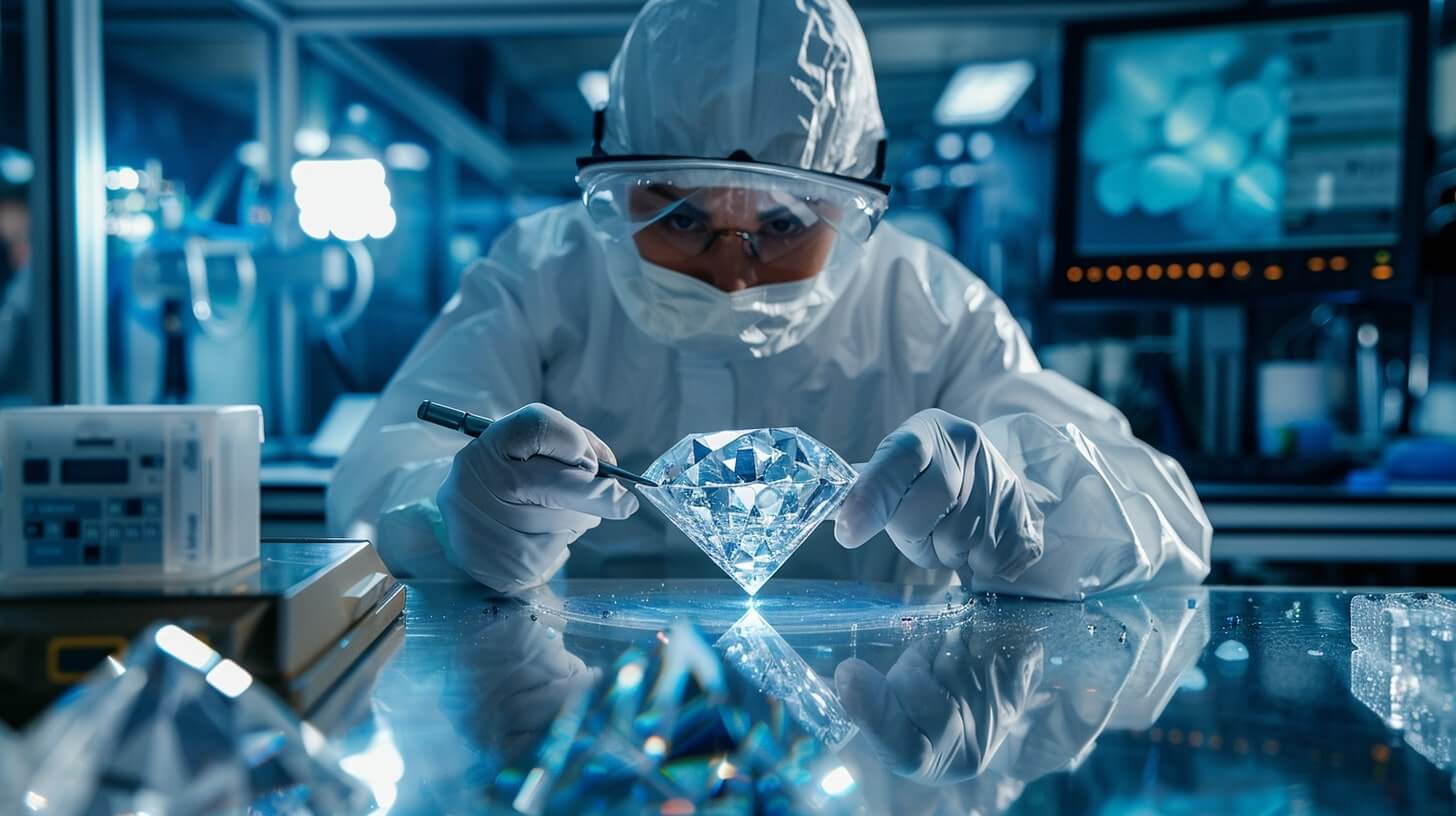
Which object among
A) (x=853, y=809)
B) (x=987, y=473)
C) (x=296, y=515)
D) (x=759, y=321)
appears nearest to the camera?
(x=853, y=809)

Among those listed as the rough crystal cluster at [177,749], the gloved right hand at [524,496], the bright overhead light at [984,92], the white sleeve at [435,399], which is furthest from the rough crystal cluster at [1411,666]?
the bright overhead light at [984,92]

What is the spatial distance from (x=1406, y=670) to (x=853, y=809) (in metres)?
0.56

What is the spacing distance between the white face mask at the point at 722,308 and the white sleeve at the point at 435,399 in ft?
0.74

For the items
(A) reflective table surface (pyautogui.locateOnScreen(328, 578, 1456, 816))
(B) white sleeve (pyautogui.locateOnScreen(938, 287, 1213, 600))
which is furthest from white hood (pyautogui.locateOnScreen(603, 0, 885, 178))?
(A) reflective table surface (pyautogui.locateOnScreen(328, 578, 1456, 816))

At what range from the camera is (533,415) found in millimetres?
1143

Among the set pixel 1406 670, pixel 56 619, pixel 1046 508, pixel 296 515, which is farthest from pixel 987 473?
pixel 296 515

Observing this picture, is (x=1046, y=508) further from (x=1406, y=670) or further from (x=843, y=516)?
(x=1406, y=670)

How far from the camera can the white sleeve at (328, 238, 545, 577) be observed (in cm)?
140

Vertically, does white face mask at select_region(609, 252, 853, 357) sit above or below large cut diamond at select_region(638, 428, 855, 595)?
above

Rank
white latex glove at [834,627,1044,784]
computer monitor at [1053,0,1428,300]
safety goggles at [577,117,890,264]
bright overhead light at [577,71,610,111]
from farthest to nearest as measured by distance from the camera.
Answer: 1. bright overhead light at [577,71,610,111]
2. computer monitor at [1053,0,1428,300]
3. safety goggles at [577,117,890,264]
4. white latex glove at [834,627,1044,784]

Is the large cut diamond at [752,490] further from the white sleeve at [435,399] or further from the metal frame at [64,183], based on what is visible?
the metal frame at [64,183]

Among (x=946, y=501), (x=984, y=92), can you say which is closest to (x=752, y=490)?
(x=946, y=501)

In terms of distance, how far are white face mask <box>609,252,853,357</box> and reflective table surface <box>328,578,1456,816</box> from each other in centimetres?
45

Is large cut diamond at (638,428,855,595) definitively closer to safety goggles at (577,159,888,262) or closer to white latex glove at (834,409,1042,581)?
white latex glove at (834,409,1042,581)
